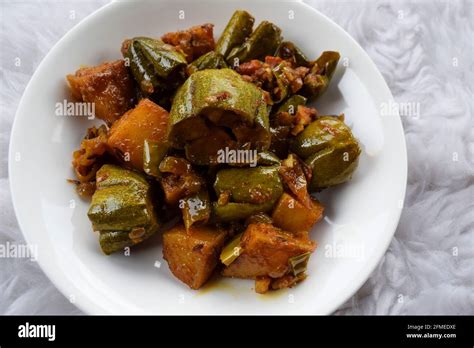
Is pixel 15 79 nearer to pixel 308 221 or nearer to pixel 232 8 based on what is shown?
pixel 232 8

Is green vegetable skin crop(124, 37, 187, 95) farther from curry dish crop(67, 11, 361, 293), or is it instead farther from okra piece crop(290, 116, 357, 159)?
okra piece crop(290, 116, 357, 159)

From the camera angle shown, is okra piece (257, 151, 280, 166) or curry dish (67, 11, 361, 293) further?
okra piece (257, 151, 280, 166)

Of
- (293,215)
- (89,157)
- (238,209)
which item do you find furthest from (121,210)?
(293,215)

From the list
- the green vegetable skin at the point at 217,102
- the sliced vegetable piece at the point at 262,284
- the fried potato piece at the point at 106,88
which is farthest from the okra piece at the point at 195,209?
the fried potato piece at the point at 106,88

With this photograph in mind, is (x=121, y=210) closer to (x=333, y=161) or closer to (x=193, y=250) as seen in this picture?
(x=193, y=250)

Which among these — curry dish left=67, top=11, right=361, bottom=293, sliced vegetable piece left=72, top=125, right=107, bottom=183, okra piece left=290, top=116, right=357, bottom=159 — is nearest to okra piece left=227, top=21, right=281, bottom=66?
curry dish left=67, top=11, right=361, bottom=293

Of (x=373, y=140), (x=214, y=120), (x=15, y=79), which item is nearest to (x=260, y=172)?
(x=214, y=120)

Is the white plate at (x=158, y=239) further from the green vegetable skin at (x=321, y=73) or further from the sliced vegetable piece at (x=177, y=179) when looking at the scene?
the sliced vegetable piece at (x=177, y=179)
